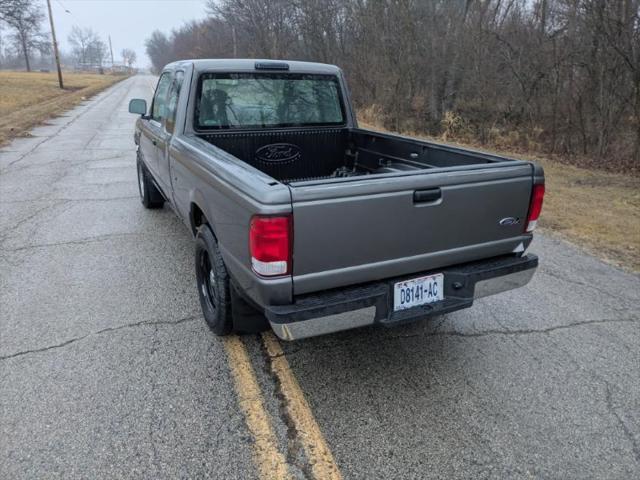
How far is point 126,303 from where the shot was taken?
4.14 m

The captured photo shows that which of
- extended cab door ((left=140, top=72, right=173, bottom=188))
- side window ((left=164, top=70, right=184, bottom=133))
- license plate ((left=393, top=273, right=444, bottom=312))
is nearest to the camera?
license plate ((left=393, top=273, right=444, bottom=312))

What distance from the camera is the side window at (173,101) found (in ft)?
14.7

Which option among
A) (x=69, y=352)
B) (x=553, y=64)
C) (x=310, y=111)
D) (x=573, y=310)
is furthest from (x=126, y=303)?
(x=553, y=64)

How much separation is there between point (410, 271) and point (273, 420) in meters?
1.17

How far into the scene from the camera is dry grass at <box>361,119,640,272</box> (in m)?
5.73

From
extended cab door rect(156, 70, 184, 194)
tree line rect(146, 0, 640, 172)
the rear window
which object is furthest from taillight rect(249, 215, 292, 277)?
tree line rect(146, 0, 640, 172)

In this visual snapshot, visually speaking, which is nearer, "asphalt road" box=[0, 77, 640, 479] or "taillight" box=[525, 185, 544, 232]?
"asphalt road" box=[0, 77, 640, 479]

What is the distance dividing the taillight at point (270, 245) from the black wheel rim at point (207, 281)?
111 centimetres

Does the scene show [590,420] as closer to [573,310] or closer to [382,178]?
[573,310]

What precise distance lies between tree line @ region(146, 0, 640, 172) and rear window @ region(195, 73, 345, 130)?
833 centimetres

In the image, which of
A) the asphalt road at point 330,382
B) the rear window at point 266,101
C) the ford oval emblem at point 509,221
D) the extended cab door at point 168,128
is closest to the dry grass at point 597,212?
the asphalt road at point 330,382

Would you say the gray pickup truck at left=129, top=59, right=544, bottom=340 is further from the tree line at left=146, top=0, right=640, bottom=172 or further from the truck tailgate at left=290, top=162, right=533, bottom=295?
the tree line at left=146, top=0, right=640, bottom=172

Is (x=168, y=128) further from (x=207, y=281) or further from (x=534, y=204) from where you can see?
(x=534, y=204)

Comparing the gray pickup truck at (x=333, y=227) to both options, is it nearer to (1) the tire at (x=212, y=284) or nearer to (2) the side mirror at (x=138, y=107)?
(1) the tire at (x=212, y=284)
